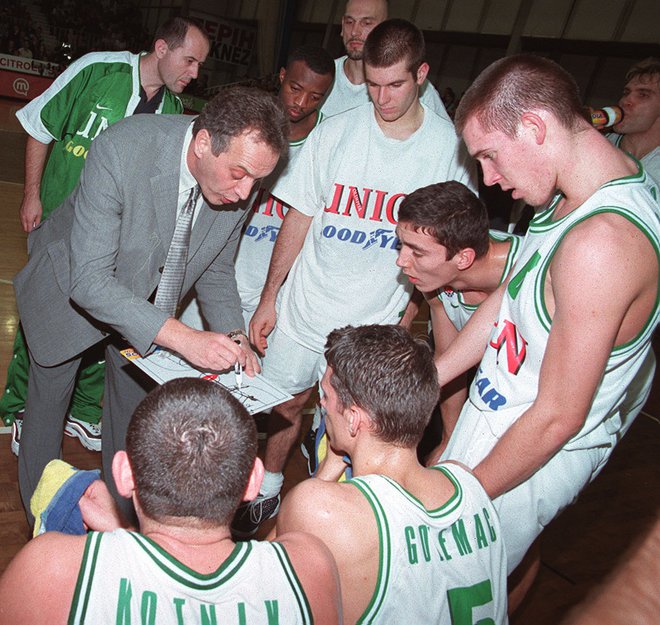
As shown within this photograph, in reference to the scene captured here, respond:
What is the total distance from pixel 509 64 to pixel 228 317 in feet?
5.55

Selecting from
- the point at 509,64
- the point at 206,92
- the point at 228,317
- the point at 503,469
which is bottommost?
the point at 206,92

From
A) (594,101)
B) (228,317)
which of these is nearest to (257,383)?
(228,317)

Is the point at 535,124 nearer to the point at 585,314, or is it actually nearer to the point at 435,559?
the point at 585,314

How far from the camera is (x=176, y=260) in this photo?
9.19 feet

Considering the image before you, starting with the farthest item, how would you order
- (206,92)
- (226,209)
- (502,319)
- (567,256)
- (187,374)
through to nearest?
(206,92) < (226,209) < (187,374) < (502,319) < (567,256)

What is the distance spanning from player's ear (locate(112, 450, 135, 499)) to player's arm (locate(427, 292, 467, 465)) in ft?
6.61

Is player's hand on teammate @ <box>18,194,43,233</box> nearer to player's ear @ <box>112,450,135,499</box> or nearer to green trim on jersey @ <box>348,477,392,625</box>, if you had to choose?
player's ear @ <box>112,450,135,499</box>

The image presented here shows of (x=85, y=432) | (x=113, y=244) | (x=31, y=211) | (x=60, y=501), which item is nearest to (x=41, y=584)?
(x=60, y=501)

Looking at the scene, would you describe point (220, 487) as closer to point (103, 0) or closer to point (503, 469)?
point (503, 469)

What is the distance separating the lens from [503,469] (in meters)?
2.03

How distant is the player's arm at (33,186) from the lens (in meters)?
3.71

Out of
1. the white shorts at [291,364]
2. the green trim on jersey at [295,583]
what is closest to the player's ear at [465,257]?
the white shorts at [291,364]

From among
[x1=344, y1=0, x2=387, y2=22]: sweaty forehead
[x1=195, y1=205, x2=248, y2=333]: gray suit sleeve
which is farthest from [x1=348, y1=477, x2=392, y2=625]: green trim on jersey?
[x1=344, y1=0, x2=387, y2=22]: sweaty forehead

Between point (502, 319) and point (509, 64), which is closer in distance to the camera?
point (509, 64)
